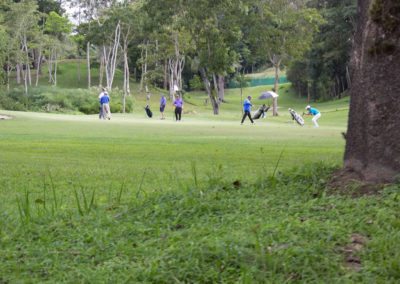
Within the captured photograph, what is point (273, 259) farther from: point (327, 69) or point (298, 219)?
point (327, 69)

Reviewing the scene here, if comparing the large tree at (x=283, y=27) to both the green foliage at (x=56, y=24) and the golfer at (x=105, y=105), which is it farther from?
the green foliage at (x=56, y=24)

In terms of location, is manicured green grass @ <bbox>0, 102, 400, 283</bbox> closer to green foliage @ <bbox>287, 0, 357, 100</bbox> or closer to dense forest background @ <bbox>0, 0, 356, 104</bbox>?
dense forest background @ <bbox>0, 0, 356, 104</bbox>

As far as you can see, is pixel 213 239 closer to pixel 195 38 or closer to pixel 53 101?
pixel 195 38

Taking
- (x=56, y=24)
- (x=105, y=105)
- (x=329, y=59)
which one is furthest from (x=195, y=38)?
(x=56, y=24)

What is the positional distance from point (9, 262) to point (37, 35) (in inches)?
3354

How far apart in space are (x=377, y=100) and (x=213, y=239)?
247cm

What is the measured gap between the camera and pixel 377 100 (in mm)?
6457

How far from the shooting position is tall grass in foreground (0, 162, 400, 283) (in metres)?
4.55

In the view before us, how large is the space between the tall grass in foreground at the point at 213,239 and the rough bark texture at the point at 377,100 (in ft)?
1.24

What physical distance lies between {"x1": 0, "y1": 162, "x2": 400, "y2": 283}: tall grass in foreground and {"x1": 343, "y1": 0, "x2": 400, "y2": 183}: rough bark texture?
378 mm

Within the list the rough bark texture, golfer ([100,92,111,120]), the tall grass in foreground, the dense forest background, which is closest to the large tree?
the dense forest background

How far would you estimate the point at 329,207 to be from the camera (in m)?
5.80

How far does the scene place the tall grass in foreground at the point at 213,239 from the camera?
179 inches

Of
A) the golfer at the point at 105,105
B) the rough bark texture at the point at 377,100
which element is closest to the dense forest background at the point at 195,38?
the golfer at the point at 105,105
